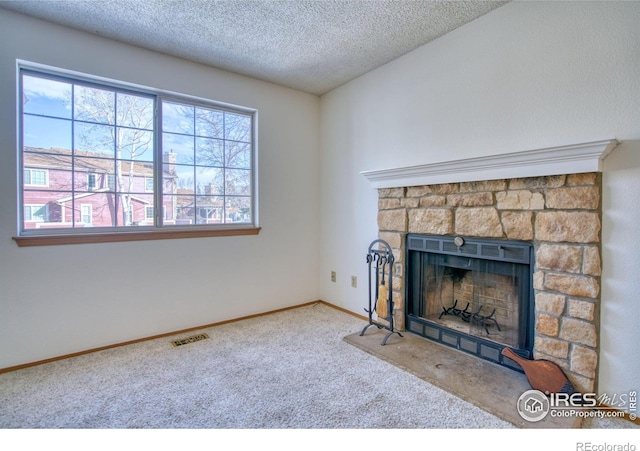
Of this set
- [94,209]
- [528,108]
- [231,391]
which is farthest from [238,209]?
[528,108]

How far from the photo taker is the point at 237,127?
10.9ft

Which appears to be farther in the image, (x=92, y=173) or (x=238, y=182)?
(x=238, y=182)

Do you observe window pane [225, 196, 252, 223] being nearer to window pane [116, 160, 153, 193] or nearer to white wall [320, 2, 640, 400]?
window pane [116, 160, 153, 193]

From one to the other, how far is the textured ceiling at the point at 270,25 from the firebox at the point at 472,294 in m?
1.61

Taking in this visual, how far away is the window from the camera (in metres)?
2.39

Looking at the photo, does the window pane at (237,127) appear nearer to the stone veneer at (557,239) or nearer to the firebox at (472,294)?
the firebox at (472,294)

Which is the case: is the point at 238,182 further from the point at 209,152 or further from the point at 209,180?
the point at 209,152

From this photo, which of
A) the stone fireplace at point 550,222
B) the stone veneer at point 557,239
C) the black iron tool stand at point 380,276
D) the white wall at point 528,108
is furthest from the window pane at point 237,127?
the stone veneer at point 557,239

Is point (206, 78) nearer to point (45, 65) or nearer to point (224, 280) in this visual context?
point (45, 65)

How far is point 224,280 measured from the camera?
126 inches

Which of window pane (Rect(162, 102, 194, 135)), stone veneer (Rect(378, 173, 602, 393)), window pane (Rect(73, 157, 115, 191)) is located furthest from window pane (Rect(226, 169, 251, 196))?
stone veneer (Rect(378, 173, 602, 393))

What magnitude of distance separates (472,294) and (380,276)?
0.84 m

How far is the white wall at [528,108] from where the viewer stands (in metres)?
1.74
